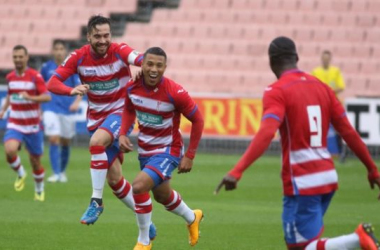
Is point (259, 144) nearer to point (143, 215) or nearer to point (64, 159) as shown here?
point (143, 215)

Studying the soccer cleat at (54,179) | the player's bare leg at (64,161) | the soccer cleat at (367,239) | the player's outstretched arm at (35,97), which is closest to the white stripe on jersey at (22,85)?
the player's outstretched arm at (35,97)

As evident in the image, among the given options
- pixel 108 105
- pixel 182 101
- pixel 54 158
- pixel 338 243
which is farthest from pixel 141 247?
pixel 54 158

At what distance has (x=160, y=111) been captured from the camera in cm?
904

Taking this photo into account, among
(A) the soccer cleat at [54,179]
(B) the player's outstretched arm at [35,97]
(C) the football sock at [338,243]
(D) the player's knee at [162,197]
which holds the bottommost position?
(A) the soccer cleat at [54,179]

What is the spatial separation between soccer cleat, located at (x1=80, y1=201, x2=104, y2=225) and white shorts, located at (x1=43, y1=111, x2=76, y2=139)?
23.8 feet

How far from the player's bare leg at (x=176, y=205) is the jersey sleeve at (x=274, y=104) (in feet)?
9.07

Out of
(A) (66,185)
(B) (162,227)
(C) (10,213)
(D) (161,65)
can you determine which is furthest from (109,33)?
(A) (66,185)

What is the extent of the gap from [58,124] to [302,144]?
34.8 feet

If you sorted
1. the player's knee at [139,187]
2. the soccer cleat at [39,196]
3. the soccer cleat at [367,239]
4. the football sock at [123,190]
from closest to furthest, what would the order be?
the soccer cleat at [367,239]
the player's knee at [139,187]
the football sock at [123,190]
the soccer cleat at [39,196]

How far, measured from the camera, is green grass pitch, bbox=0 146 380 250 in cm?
1016

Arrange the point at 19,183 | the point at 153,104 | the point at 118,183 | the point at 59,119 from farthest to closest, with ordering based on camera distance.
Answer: the point at 59,119 < the point at 19,183 < the point at 118,183 < the point at 153,104

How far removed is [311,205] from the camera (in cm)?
684

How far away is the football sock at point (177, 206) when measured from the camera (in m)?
9.58

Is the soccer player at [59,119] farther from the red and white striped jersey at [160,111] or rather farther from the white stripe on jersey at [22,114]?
the red and white striped jersey at [160,111]
